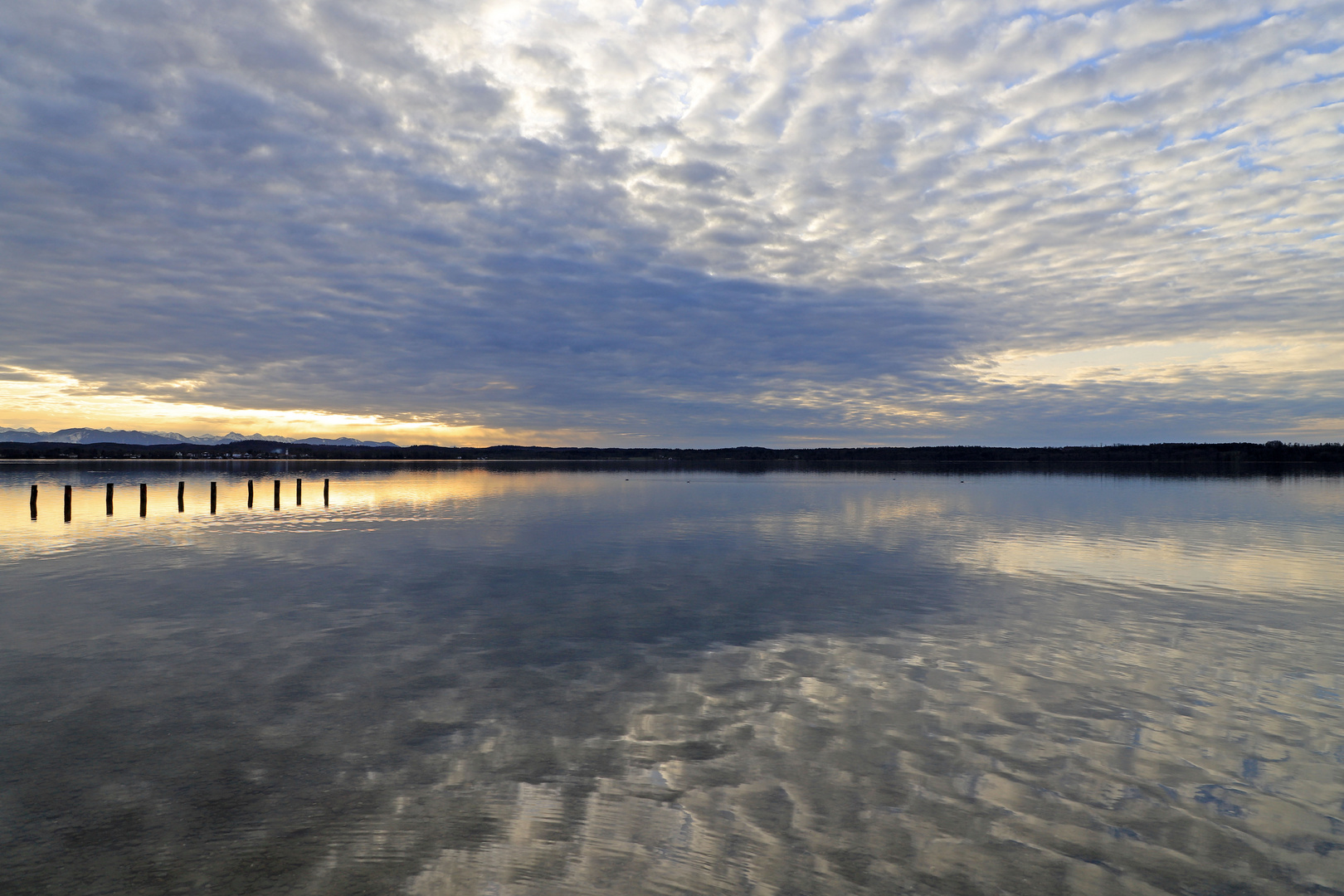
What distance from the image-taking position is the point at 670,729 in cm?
757

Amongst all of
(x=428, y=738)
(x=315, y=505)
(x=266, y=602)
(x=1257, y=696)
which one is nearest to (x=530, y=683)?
(x=428, y=738)

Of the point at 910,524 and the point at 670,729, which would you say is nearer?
the point at 670,729

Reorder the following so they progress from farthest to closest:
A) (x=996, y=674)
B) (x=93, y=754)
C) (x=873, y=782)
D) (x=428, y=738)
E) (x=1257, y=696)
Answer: (x=996, y=674), (x=1257, y=696), (x=428, y=738), (x=93, y=754), (x=873, y=782)

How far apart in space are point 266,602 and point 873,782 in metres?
12.7

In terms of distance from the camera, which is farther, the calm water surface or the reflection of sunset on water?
the reflection of sunset on water

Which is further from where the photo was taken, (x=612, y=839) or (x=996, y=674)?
(x=996, y=674)

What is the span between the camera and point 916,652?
1047 cm

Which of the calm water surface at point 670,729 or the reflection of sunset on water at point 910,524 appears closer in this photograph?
the calm water surface at point 670,729

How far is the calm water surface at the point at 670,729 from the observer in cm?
507

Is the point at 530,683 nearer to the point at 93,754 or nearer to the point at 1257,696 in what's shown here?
the point at 93,754

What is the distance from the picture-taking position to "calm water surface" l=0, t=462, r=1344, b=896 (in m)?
5.07

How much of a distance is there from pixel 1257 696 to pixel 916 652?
13.3 ft

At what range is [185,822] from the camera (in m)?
5.55

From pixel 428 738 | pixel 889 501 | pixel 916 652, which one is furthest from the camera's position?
pixel 889 501
